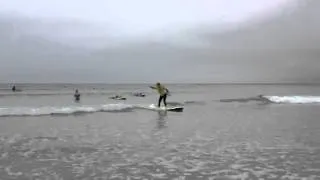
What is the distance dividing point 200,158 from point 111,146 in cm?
345

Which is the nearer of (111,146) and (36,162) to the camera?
(36,162)

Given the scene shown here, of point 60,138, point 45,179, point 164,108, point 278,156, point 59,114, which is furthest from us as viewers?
point 164,108

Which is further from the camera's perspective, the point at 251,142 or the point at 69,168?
the point at 251,142

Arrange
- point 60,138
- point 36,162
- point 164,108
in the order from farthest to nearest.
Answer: point 164,108 < point 60,138 < point 36,162

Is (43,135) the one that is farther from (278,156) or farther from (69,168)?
(278,156)

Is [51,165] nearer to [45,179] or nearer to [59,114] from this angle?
[45,179]

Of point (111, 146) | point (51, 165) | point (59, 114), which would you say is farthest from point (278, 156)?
point (59, 114)

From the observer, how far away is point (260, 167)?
10758 millimetres

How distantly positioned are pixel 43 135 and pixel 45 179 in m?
8.15

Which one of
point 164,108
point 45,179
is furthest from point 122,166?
point 164,108

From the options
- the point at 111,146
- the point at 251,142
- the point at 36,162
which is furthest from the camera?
the point at 251,142

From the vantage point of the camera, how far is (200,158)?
12055 millimetres

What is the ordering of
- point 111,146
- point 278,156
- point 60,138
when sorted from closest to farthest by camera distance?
point 278,156
point 111,146
point 60,138

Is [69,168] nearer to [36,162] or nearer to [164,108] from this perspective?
[36,162]
